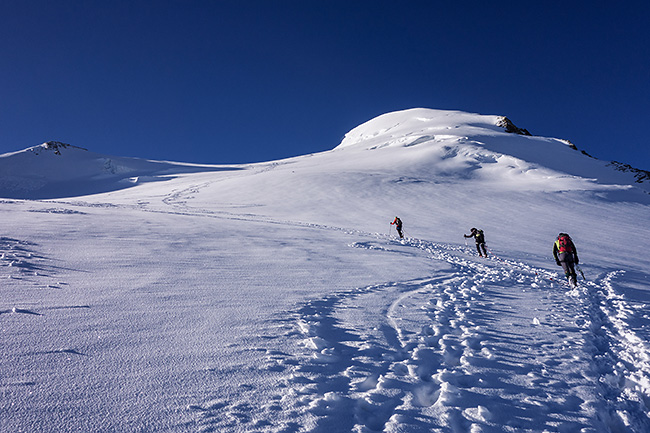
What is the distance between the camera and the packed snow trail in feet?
10.1

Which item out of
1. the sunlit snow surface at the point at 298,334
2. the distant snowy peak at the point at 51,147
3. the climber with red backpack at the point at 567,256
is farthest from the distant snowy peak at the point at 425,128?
the distant snowy peak at the point at 51,147

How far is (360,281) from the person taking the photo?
26.9 ft

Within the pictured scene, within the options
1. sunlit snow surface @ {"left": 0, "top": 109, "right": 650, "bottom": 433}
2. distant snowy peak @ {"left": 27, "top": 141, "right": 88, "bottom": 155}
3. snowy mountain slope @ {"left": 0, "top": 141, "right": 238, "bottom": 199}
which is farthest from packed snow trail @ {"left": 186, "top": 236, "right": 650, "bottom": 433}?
distant snowy peak @ {"left": 27, "top": 141, "right": 88, "bottom": 155}

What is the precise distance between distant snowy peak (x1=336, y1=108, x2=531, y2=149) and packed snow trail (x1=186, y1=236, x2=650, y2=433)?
6009 cm

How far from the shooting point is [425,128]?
84.7m

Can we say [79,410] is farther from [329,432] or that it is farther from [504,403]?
[504,403]

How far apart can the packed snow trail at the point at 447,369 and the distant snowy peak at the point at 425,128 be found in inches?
2366

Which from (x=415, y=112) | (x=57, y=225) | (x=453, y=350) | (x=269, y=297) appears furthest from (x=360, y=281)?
(x=415, y=112)

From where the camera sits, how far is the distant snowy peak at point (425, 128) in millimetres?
66188

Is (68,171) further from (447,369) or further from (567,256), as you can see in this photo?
(447,369)

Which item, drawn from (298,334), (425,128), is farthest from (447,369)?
(425,128)

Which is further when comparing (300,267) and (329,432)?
(300,267)

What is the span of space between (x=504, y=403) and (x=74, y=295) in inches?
245

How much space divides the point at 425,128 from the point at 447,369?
87703 mm
